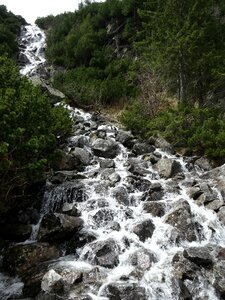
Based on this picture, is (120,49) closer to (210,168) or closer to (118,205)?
(210,168)

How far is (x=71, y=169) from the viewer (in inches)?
642

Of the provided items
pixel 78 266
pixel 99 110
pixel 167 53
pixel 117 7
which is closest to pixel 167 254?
pixel 78 266

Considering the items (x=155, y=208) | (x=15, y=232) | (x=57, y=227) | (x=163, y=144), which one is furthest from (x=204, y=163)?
(x=15, y=232)

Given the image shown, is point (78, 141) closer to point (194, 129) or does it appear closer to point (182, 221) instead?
point (194, 129)

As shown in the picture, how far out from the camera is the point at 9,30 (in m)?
41.4

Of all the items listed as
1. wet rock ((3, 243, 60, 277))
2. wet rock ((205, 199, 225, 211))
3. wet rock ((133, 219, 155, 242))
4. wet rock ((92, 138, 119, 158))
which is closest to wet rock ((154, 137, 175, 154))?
wet rock ((92, 138, 119, 158))

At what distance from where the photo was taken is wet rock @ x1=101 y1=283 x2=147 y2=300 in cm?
892

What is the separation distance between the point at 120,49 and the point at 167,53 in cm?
1649

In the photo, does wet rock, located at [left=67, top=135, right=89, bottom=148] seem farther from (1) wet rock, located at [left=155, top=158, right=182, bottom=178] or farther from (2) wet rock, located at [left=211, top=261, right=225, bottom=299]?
(2) wet rock, located at [left=211, top=261, right=225, bottom=299]

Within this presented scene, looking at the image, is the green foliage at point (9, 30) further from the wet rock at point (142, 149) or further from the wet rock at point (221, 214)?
the wet rock at point (221, 214)

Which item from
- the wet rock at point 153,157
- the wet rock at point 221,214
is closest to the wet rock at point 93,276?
the wet rock at point 221,214

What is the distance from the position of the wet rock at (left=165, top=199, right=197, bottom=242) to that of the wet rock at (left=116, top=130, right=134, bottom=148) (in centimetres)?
707

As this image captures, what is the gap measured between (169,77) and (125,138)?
754 centimetres

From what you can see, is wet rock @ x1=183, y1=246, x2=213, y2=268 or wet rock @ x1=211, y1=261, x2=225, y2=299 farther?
wet rock @ x1=183, y1=246, x2=213, y2=268
